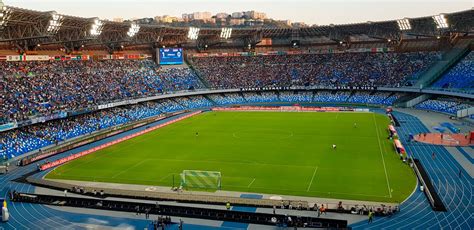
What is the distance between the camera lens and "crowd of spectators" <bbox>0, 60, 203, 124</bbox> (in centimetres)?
5744

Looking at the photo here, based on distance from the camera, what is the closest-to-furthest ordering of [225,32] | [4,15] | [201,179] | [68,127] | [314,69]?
[201,179]
[4,15]
[68,127]
[225,32]
[314,69]

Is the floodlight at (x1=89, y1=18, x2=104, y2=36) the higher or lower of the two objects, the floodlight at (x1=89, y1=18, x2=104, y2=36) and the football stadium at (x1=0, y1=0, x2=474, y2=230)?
the higher

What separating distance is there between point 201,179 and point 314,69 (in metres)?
75.3

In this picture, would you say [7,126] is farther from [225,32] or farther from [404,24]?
[404,24]

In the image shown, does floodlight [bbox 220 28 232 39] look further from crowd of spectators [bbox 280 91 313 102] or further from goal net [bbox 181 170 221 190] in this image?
goal net [bbox 181 170 221 190]

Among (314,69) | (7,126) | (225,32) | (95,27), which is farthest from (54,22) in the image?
(314,69)

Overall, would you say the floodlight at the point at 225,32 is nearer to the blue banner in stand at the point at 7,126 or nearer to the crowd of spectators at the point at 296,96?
the crowd of spectators at the point at 296,96

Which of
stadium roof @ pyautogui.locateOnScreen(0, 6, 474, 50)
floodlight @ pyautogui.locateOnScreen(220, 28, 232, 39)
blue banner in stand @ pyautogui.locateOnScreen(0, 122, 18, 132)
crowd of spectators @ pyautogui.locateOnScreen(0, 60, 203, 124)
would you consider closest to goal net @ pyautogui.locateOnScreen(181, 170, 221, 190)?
blue banner in stand @ pyautogui.locateOnScreen(0, 122, 18, 132)

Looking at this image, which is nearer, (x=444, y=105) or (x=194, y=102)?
(x=444, y=105)

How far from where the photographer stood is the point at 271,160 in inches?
1692

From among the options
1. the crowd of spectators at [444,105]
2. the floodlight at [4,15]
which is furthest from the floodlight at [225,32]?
the floodlight at [4,15]

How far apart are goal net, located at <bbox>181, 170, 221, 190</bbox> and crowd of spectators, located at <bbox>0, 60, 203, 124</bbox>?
29.0 m

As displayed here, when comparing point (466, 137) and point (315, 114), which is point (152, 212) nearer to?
point (466, 137)

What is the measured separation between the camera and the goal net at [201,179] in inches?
1361
